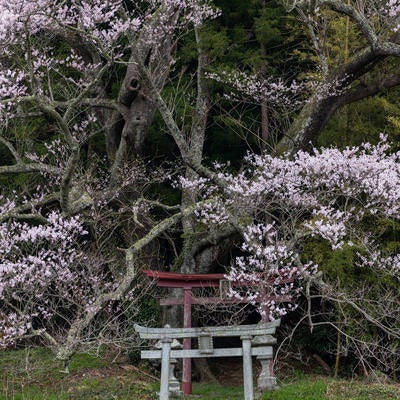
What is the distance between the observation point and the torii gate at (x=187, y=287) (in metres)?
9.99

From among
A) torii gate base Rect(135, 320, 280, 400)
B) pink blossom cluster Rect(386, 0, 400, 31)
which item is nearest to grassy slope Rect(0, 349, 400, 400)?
torii gate base Rect(135, 320, 280, 400)

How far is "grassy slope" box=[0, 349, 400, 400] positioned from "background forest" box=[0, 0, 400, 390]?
1.83 feet

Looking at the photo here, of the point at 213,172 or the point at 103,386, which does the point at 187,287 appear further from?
the point at 213,172

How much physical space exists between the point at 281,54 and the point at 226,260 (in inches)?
185

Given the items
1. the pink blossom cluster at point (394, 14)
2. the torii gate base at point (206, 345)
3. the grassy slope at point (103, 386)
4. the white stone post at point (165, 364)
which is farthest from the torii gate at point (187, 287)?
the pink blossom cluster at point (394, 14)

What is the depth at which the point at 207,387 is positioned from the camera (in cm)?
1084

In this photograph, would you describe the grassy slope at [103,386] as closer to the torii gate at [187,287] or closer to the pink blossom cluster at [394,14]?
the torii gate at [187,287]

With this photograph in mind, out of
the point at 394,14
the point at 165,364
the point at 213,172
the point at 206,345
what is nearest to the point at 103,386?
the point at 165,364

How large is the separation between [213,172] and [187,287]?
2548 mm

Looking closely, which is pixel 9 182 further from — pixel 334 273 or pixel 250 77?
pixel 334 273

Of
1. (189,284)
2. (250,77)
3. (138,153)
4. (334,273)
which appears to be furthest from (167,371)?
(250,77)

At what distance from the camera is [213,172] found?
39.2 feet

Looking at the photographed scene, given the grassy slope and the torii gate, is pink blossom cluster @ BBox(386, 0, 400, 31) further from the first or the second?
the grassy slope

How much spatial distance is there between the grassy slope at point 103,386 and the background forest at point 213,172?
56cm
